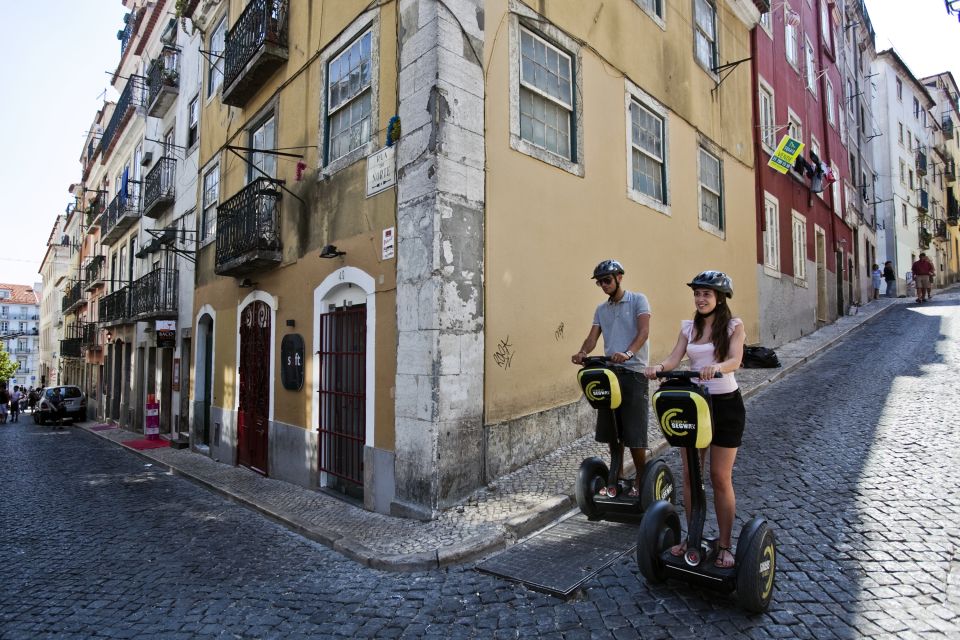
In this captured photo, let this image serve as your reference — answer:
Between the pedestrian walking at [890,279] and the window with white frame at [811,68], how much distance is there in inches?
454

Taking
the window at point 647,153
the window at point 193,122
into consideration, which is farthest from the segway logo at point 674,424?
the window at point 193,122

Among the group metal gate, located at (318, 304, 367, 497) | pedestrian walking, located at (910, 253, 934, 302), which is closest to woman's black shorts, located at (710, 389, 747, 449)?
metal gate, located at (318, 304, 367, 497)

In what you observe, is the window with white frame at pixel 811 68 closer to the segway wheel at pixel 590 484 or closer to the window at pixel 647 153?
the window at pixel 647 153

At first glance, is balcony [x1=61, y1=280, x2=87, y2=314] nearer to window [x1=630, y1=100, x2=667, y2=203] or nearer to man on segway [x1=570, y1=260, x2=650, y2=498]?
window [x1=630, y1=100, x2=667, y2=203]

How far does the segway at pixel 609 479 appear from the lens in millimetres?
4227

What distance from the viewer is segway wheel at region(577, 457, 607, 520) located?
175 inches

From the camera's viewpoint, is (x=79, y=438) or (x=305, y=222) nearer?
(x=305, y=222)

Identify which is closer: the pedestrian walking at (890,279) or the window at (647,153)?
the window at (647,153)

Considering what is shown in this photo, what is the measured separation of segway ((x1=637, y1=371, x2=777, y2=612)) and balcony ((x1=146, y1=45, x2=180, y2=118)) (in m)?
16.7

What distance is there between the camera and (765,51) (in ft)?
47.2

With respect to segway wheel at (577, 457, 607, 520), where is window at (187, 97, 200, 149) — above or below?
above

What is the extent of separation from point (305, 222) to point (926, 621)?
7604 millimetres

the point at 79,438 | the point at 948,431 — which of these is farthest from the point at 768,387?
the point at 79,438

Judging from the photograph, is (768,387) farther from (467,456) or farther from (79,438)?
(79,438)
